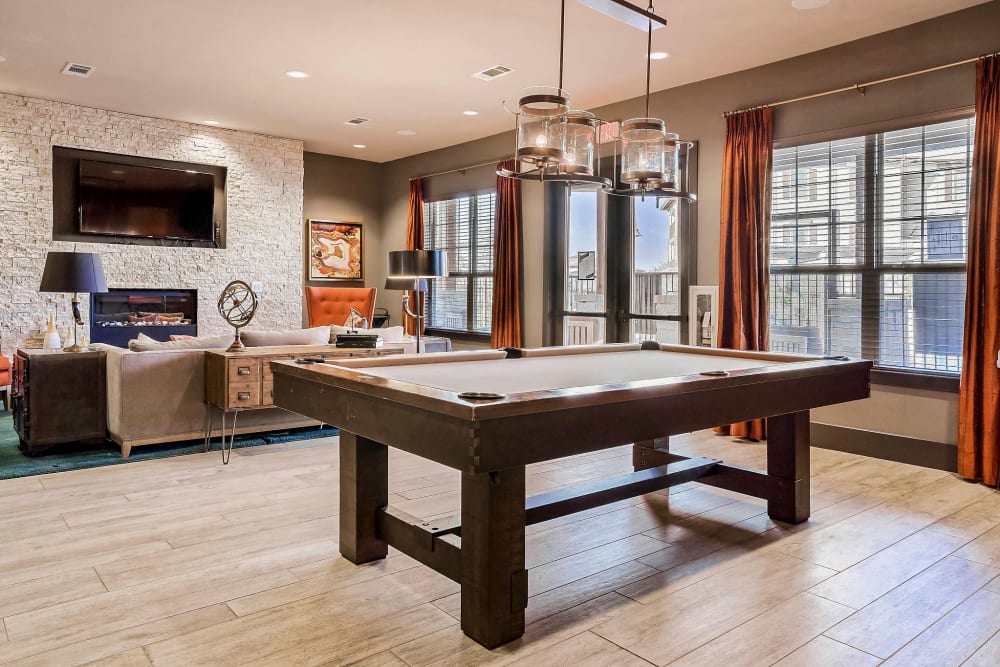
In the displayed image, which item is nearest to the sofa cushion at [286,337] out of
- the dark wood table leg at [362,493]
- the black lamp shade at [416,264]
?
the black lamp shade at [416,264]

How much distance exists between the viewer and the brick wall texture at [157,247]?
6398 millimetres

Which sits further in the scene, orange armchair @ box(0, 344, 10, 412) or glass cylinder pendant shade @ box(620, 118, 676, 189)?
orange armchair @ box(0, 344, 10, 412)

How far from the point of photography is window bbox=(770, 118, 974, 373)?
424 centimetres

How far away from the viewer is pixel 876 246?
4547 mm

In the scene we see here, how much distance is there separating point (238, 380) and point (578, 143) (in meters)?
2.91

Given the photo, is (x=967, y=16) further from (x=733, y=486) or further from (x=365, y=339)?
(x=365, y=339)

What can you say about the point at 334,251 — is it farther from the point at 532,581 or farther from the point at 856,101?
the point at 532,581

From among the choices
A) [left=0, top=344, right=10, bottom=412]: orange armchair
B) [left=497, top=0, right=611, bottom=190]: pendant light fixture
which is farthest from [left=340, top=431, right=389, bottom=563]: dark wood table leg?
[left=0, top=344, right=10, bottom=412]: orange armchair

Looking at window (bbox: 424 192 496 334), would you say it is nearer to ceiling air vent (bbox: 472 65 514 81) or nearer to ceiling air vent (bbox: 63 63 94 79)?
ceiling air vent (bbox: 472 65 514 81)

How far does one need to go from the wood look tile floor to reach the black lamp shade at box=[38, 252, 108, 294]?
154cm

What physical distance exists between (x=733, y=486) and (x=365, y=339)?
2654 mm

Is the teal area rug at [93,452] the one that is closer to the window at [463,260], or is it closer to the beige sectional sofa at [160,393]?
the beige sectional sofa at [160,393]

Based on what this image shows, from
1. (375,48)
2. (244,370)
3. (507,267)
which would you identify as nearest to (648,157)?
(244,370)

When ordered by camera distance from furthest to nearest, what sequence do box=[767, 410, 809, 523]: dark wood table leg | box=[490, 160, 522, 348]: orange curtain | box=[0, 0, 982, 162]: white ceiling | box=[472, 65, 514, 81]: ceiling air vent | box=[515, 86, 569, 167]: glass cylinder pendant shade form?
box=[490, 160, 522, 348]: orange curtain
box=[472, 65, 514, 81]: ceiling air vent
box=[0, 0, 982, 162]: white ceiling
box=[767, 410, 809, 523]: dark wood table leg
box=[515, 86, 569, 167]: glass cylinder pendant shade
